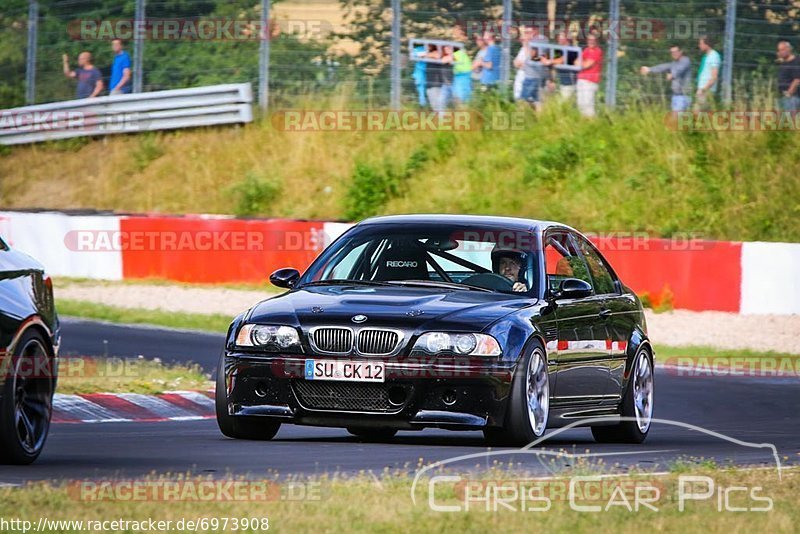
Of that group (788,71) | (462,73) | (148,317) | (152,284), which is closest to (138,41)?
(462,73)

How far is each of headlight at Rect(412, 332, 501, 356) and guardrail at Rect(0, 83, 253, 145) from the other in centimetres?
2155

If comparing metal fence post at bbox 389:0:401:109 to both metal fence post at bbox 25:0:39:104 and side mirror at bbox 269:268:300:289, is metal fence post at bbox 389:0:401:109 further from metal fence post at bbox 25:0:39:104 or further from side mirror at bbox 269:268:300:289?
side mirror at bbox 269:268:300:289

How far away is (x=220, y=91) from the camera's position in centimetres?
3064

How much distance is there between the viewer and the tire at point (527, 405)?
9.15 metres

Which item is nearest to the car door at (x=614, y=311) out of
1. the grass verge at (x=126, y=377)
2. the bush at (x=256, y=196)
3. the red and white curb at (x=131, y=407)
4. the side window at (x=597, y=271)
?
the side window at (x=597, y=271)

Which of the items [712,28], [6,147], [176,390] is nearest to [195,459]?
[176,390]

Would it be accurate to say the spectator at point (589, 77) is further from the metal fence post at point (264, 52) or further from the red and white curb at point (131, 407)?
the red and white curb at point (131, 407)

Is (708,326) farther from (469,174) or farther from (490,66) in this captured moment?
(469,174)

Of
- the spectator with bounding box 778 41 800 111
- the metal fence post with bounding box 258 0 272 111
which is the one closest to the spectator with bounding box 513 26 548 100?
the spectator with bounding box 778 41 800 111

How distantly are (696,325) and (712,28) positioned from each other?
6684 mm

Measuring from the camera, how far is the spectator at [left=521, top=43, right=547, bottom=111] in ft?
86.5

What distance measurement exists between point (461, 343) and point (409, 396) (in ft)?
1.33

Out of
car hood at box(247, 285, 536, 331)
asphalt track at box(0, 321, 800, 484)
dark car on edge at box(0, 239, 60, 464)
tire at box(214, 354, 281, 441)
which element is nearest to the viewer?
dark car on edge at box(0, 239, 60, 464)

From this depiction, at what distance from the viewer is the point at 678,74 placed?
2573 centimetres
